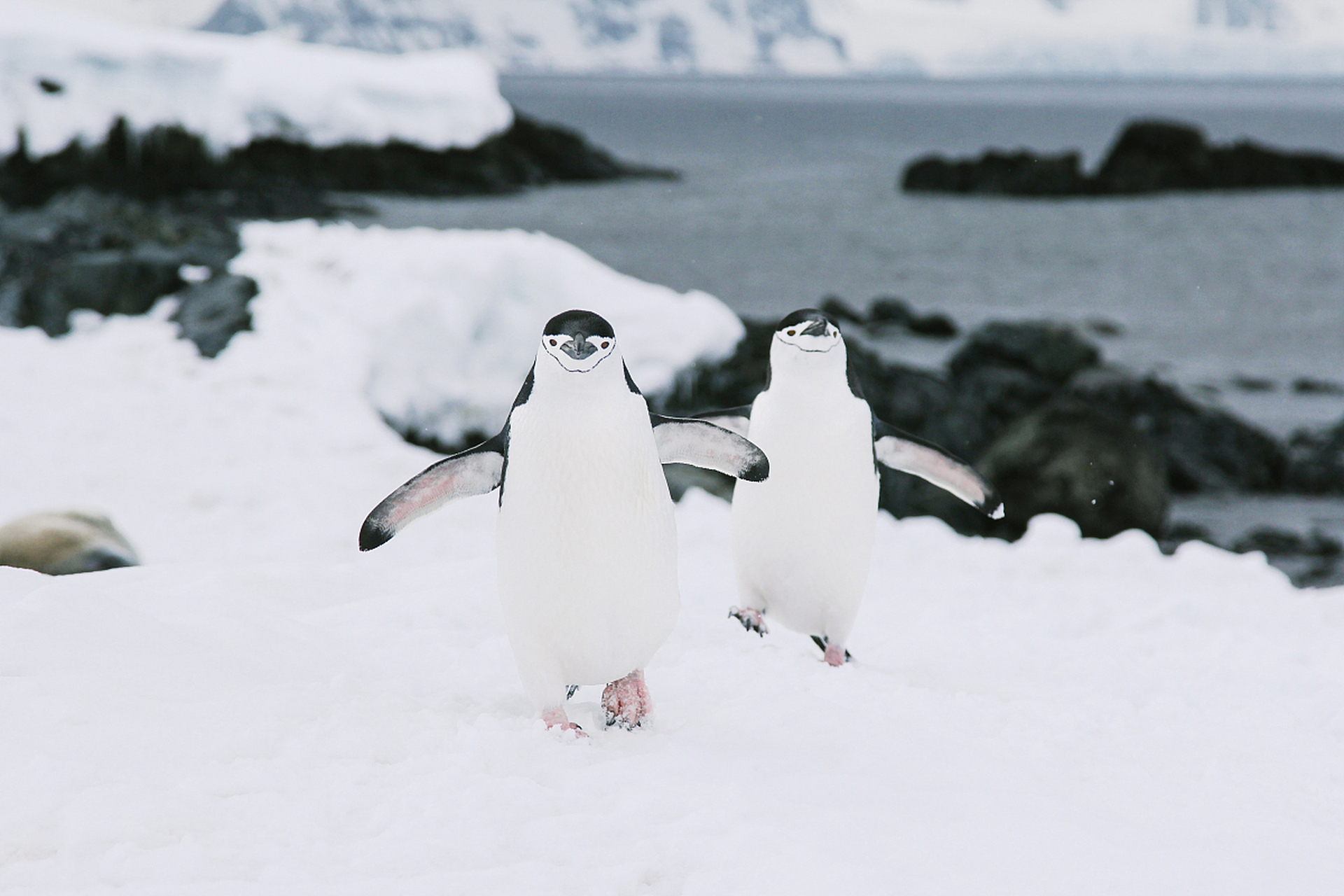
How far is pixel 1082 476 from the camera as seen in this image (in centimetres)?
792

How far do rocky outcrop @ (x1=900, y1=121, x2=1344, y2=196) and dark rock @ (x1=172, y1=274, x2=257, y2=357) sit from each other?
116 ft

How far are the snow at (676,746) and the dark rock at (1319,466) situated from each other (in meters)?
5.72

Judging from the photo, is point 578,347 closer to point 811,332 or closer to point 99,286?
point 811,332

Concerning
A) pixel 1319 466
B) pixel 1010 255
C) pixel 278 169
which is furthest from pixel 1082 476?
pixel 1010 255

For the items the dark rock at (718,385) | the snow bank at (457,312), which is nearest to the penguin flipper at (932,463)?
the dark rock at (718,385)

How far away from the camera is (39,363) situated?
24.0 ft

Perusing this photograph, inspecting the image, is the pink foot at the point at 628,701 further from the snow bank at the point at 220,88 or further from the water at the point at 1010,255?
the snow bank at the point at 220,88

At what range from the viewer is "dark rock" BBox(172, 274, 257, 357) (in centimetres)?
764

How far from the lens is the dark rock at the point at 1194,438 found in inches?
385

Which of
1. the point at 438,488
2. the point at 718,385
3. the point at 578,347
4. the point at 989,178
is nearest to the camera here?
the point at 578,347

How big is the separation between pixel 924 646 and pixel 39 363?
627 cm

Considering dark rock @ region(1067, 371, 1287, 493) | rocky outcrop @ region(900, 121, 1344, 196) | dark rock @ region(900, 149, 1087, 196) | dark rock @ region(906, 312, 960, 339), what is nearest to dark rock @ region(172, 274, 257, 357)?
dark rock @ region(1067, 371, 1287, 493)

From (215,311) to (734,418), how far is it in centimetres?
577

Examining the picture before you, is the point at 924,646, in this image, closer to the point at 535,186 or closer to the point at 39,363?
the point at 39,363
